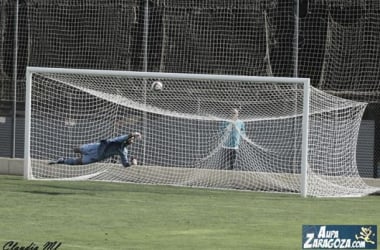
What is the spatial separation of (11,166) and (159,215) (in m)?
9.91

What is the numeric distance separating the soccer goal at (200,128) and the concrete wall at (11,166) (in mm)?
1368

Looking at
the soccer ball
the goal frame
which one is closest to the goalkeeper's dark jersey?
the goal frame

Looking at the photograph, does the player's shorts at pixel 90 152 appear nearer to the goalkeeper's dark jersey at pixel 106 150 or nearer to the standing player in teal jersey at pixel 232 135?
the goalkeeper's dark jersey at pixel 106 150

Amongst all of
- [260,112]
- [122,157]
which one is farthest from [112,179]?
[260,112]

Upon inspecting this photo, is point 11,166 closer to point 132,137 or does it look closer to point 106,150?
point 106,150

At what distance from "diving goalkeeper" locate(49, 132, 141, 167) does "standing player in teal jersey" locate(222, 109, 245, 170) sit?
6.14 feet

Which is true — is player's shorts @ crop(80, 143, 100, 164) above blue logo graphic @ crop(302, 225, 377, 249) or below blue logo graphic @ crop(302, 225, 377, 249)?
below

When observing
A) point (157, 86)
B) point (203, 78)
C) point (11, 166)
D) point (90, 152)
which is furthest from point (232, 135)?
point (11, 166)

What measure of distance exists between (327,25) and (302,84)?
73.7 inches

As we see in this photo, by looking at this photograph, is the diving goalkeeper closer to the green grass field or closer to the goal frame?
the green grass field

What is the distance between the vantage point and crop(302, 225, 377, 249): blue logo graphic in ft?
26.6

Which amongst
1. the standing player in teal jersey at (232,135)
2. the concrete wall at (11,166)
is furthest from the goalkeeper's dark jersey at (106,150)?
the concrete wall at (11,166)

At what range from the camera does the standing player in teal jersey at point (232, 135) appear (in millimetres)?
21953

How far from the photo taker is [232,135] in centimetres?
2222
